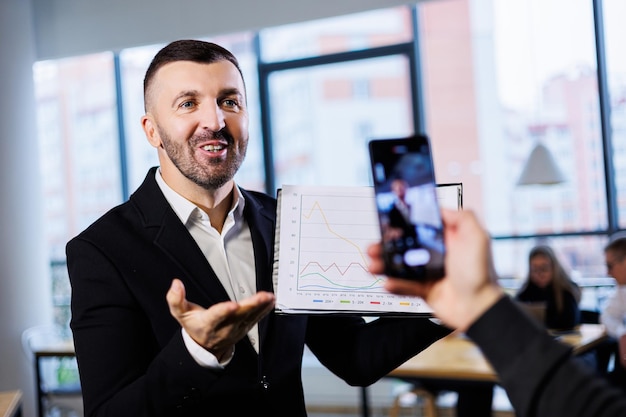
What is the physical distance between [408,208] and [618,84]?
5557 millimetres

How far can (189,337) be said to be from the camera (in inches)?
57.7

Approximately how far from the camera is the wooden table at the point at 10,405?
10.4ft

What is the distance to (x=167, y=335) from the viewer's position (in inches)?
68.4

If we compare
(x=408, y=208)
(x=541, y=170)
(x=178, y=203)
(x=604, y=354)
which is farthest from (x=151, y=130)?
(x=541, y=170)

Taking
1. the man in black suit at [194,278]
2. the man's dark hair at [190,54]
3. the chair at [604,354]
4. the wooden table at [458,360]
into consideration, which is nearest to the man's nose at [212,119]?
the man in black suit at [194,278]

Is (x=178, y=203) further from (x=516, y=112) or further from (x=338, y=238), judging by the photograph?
(x=516, y=112)

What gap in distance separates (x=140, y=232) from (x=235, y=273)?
24 cm

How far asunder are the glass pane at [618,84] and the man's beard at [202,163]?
16.2 ft

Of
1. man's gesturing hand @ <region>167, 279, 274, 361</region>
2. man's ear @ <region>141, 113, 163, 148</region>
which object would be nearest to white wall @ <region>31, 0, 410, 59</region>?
man's ear @ <region>141, 113, 163, 148</region>

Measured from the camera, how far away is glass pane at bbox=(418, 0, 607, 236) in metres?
6.29

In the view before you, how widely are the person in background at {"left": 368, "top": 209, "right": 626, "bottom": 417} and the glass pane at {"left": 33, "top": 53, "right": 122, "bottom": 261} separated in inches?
271

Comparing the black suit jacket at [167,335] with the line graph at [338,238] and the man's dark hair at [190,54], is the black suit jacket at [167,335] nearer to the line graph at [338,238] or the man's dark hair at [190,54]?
the line graph at [338,238]

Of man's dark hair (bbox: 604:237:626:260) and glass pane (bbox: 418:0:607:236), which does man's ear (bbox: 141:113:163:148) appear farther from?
glass pane (bbox: 418:0:607:236)

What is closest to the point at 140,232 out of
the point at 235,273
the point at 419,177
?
the point at 235,273
